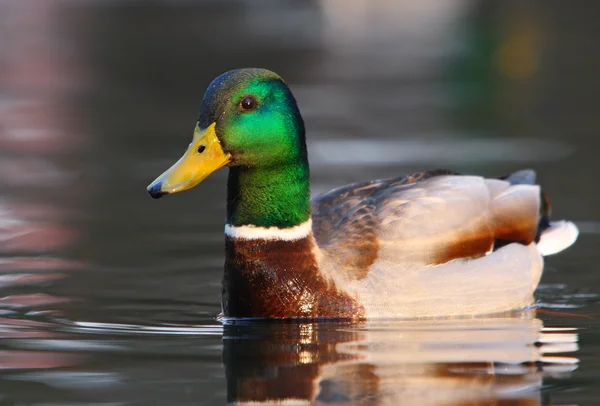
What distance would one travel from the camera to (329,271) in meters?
7.39

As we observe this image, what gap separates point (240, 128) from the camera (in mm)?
7168

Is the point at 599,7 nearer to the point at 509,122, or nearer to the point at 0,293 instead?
the point at 509,122

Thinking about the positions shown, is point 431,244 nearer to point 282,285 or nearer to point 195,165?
point 282,285

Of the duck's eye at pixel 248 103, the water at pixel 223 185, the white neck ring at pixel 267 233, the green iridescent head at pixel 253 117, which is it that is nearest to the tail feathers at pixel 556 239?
the water at pixel 223 185

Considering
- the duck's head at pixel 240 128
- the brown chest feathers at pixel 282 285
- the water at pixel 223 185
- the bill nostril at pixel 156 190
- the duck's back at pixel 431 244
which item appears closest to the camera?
the water at pixel 223 185

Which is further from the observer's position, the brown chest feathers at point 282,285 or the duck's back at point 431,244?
the duck's back at point 431,244

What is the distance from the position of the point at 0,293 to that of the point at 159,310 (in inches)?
41.8

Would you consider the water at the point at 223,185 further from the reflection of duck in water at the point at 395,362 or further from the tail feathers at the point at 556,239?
the tail feathers at the point at 556,239

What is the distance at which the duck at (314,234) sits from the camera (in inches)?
283

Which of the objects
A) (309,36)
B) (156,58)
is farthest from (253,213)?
(309,36)

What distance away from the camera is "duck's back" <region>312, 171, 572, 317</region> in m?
7.48

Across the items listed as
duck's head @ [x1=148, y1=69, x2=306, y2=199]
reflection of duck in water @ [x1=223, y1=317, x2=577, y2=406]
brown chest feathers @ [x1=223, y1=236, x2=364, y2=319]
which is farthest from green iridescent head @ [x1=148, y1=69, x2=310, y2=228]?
reflection of duck in water @ [x1=223, y1=317, x2=577, y2=406]

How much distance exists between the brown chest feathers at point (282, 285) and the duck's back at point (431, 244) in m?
0.08

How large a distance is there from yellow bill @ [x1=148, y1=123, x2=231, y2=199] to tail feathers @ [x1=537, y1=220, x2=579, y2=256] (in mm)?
2462
